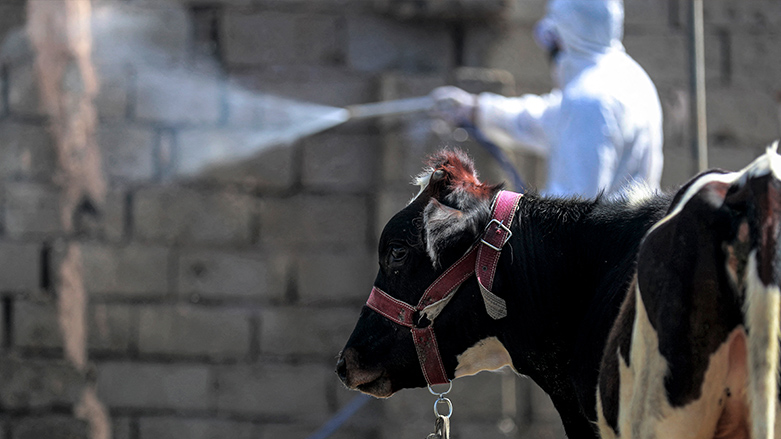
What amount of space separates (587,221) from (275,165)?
3.33 m

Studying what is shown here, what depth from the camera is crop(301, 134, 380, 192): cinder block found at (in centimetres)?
533

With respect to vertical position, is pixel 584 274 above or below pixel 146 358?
above

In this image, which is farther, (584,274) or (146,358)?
(146,358)

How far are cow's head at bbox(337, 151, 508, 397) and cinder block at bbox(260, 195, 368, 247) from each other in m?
2.81

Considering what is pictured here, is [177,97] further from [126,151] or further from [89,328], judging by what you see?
[89,328]

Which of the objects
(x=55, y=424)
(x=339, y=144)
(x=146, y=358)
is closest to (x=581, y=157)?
(x=339, y=144)

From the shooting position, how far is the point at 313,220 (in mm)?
5352

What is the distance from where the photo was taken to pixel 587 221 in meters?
2.30

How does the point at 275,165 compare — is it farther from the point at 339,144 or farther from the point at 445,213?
the point at 445,213

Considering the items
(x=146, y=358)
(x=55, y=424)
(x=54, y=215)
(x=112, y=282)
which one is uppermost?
(x=54, y=215)

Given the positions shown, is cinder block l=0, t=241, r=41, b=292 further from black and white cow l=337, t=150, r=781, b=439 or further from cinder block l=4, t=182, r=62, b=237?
black and white cow l=337, t=150, r=781, b=439

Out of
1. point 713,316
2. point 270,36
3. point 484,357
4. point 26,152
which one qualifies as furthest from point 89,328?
point 713,316

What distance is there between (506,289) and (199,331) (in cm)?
347

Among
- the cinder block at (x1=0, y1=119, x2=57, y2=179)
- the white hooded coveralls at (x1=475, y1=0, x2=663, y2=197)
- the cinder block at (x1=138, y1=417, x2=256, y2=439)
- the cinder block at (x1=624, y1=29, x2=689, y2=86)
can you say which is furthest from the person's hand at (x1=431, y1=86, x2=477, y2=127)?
the cinder block at (x1=0, y1=119, x2=57, y2=179)
